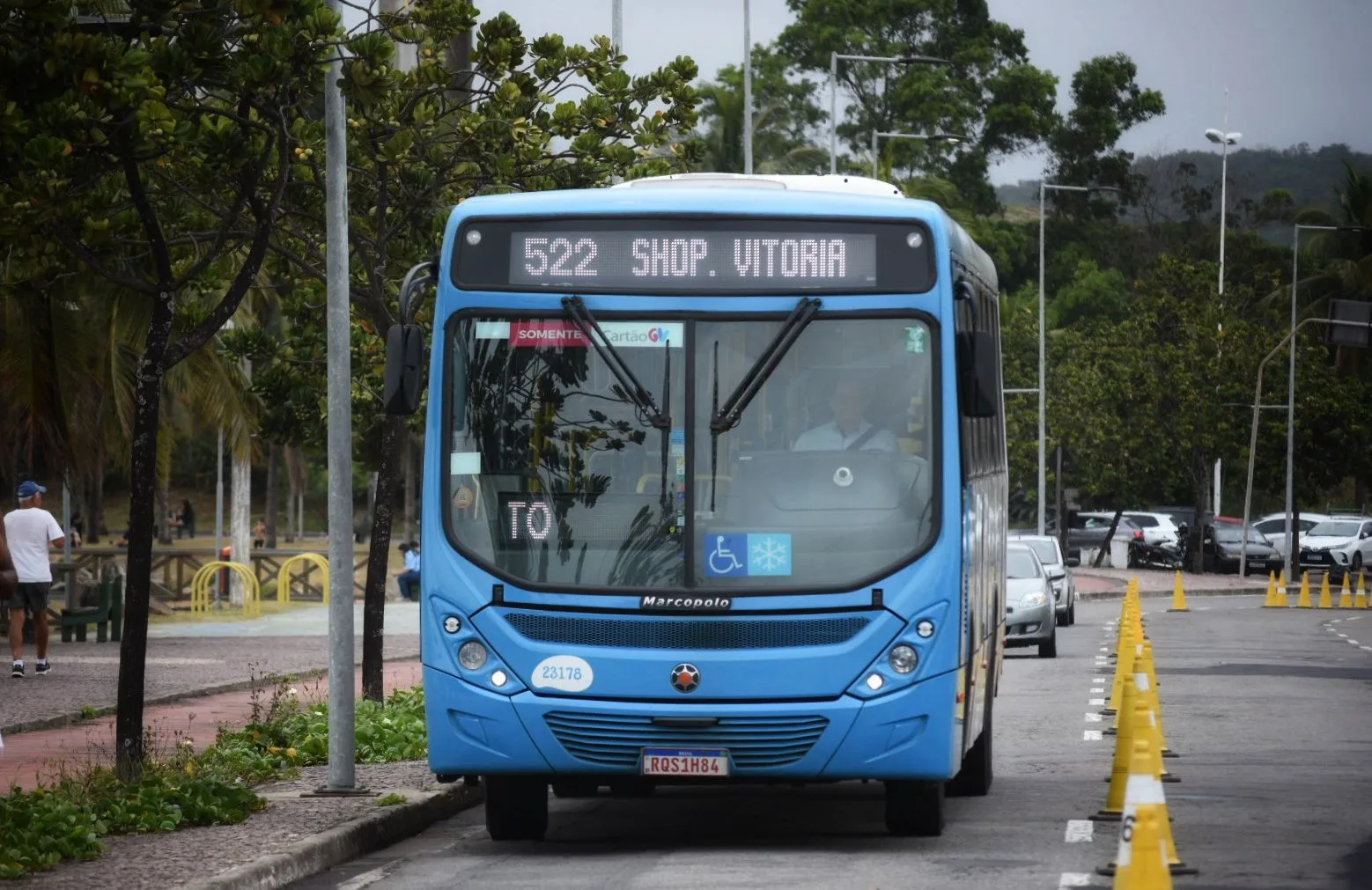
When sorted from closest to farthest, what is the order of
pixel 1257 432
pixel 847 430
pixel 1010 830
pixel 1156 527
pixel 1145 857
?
pixel 1145 857 < pixel 847 430 < pixel 1010 830 < pixel 1257 432 < pixel 1156 527

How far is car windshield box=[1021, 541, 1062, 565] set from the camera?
3587cm

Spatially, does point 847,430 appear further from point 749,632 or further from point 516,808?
point 516,808

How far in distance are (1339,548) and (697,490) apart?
5556cm

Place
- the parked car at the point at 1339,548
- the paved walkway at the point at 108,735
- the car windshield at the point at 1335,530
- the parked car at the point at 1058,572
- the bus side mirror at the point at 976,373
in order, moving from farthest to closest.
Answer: the car windshield at the point at 1335,530 → the parked car at the point at 1339,548 → the parked car at the point at 1058,572 → the paved walkway at the point at 108,735 → the bus side mirror at the point at 976,373

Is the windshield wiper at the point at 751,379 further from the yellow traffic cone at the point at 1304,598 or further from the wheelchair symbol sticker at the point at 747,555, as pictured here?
the yellow traffic cone at the point at 1304,598

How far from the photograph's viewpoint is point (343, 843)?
10.9m

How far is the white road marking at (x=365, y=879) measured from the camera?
9938 millimetres

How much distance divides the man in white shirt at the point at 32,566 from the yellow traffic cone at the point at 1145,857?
16694mm

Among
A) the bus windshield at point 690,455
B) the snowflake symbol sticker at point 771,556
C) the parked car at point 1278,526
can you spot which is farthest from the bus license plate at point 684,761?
the parked car at point 1278,526

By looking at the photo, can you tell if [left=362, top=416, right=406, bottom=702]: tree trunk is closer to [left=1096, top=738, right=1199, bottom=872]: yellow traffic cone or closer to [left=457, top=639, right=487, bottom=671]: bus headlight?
[left=457, top=639, right=487, bottom=671]: bus headlight

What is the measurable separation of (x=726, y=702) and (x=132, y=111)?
4.48 m

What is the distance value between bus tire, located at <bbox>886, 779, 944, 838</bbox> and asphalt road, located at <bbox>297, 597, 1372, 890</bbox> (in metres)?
0.08

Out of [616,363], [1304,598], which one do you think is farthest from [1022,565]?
[616,363]

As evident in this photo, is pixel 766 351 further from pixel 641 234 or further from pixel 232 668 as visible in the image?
pixel 232 668
